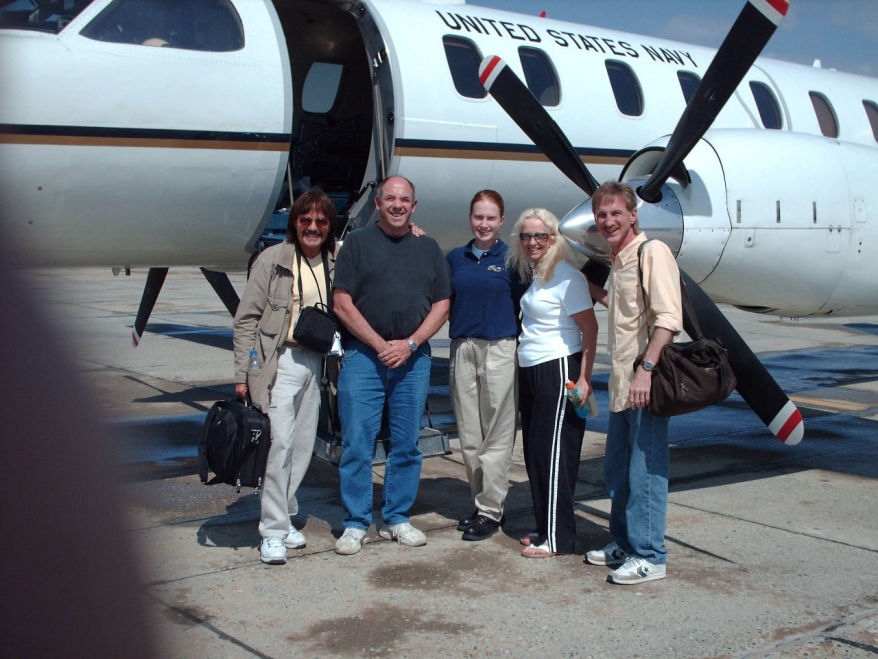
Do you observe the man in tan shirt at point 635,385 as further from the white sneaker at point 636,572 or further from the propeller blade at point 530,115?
the propeller blade at point 530,115

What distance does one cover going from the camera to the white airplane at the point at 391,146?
593cm

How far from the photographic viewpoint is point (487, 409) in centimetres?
507

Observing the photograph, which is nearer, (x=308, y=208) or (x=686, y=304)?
(x=308, y=208)

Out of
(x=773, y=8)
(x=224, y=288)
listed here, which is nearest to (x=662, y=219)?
(x=773, y=8)

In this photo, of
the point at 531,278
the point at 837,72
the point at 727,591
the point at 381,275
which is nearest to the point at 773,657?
the point at 727,591

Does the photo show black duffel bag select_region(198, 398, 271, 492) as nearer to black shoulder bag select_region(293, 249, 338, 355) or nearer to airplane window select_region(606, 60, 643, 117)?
black shoulder bag select_region(293, 249, 338, 355)

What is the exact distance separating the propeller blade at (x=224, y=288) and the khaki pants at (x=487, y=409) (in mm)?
3835

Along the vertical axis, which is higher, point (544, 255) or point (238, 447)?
point (544, 255)

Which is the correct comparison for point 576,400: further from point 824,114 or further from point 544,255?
point 824,114

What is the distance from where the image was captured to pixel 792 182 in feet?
20.0

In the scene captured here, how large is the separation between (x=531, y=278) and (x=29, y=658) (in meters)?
4.47

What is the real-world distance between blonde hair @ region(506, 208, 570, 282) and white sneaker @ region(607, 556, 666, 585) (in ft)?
4.81

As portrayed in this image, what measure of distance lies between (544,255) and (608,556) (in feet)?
5.08

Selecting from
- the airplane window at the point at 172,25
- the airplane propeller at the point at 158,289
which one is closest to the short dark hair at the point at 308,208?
the airplane window at the point at 172,25
